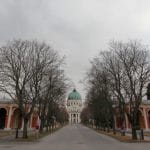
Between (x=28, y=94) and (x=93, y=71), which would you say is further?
(x=93, y=71)

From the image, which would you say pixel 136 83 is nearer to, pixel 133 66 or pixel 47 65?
pixel 133 66

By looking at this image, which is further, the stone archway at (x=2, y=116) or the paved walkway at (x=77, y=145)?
the stone archway at (x=2, y=116)

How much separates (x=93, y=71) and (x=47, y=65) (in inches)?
296

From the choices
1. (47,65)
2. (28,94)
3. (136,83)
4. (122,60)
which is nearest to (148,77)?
(136,83)

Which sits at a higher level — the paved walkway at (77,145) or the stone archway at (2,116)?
the stone archway at (2,116)

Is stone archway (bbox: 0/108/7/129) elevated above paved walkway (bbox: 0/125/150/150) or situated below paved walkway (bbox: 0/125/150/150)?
above

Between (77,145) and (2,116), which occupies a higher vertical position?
(2,116)

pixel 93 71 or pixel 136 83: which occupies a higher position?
pixel 93 71

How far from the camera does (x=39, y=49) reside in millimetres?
30766

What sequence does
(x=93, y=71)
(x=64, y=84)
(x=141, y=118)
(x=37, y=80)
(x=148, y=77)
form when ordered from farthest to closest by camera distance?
(x=141, y=118) → (x=64, y=84) → (x=93, y=71) → (x=37, y=80) → (x=148, y=77)

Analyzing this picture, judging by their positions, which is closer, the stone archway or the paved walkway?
the paved walkway

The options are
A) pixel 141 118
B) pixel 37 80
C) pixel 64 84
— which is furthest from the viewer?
pixel 141 118

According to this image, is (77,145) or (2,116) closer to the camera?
(77,145)

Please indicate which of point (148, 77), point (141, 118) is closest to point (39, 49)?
point (148, 77)
